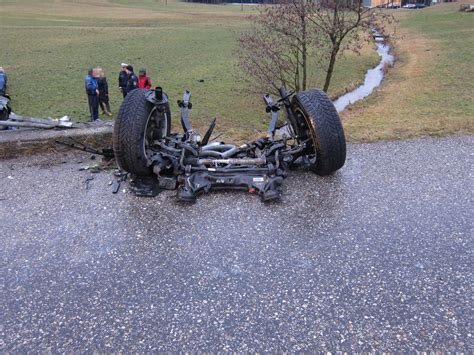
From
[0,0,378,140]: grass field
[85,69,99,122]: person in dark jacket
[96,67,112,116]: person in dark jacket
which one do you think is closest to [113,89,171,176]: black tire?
[0,0,378,140]: grass field

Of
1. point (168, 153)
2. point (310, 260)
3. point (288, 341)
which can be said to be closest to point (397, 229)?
point (310, 260)

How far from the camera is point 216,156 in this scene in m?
5.95

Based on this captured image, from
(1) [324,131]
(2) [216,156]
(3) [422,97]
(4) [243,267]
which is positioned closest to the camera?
(4) [243,267]

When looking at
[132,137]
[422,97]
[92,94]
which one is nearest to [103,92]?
[92,94]

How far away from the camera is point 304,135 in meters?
6.25

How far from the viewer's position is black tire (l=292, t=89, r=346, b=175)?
5.51m

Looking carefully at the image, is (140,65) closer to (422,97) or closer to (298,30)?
(298,30)

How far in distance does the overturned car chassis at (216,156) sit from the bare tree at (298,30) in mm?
6301

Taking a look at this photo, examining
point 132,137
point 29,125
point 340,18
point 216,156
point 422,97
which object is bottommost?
point 422,97

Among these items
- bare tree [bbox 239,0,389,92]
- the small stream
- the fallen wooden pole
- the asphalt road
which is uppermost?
bare tree [bbox 239,0,389,92]

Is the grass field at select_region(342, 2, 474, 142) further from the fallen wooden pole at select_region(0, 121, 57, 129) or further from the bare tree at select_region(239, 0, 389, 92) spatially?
the fallen wooden pole at select_region(0, 121, 57, 129)

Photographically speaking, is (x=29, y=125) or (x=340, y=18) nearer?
(x=29, y=125)

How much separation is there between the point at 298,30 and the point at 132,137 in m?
8.07

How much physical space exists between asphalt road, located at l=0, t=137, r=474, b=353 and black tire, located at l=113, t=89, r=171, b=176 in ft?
1.48
